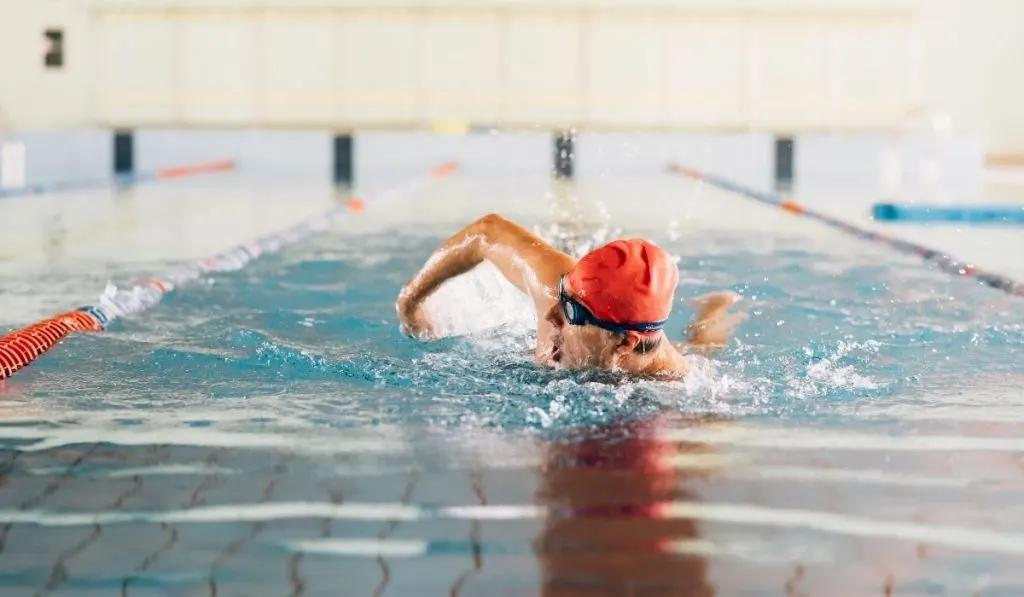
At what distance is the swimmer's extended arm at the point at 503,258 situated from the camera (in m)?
2.98

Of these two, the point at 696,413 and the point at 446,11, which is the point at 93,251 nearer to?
the point at 696,413

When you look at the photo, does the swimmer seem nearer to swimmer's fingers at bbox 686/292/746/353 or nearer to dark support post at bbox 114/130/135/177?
swimmer's fingers at bbox 686/292/746/353

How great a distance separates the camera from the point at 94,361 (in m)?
3.47

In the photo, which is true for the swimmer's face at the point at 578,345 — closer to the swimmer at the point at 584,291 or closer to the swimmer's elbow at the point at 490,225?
the swimmer at the point at 584,291

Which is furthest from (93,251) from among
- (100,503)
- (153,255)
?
(100,503)

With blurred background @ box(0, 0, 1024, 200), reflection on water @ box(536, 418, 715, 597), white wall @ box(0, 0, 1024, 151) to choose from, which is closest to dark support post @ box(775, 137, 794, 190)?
blurred background @ box(0, 0, 1024, 200)

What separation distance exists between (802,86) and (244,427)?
15.9 m

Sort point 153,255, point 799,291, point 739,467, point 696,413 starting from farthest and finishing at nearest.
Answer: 1. point 153,255
2. point 799,291
3. point 696,413
4. point 739,467

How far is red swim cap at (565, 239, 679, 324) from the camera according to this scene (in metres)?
2.68

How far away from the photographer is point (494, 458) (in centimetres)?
245

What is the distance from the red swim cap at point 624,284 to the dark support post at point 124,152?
14.6m

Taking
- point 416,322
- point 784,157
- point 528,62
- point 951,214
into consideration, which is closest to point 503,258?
point 416,322

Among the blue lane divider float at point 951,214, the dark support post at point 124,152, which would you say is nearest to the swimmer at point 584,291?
the blue lane divider float at point 951,214

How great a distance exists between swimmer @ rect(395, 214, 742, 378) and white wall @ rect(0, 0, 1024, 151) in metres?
14.7
